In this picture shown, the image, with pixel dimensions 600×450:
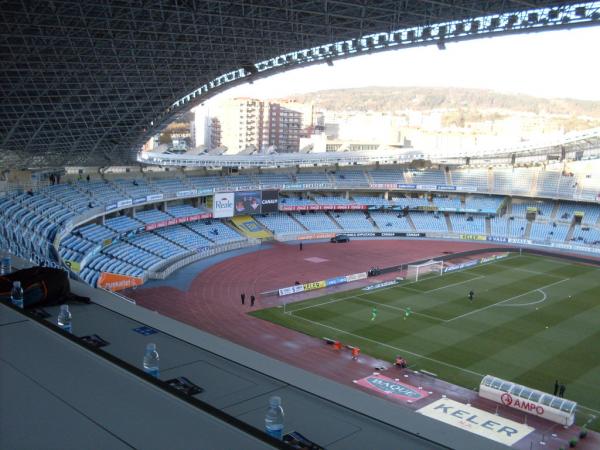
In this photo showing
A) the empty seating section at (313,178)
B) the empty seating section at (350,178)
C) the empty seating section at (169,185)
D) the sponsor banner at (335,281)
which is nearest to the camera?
the sponsor banner at (335,281)

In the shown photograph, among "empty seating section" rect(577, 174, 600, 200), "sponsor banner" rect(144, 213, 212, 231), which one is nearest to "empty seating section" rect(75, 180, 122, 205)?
"sponsor banner" rect(144, 213, 212, 231)

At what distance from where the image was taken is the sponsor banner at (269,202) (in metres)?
60.1

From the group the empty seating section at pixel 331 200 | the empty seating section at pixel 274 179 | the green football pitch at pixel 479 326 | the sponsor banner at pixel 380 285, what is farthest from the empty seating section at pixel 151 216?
the empty seating section at pixel 331 200

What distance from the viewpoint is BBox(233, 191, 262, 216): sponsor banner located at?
5738 centimetres

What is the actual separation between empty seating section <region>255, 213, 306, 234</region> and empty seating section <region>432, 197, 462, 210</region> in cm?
1825

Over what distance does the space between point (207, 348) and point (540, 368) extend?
23334 mm

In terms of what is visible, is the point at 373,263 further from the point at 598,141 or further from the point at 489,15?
the point at 598,141

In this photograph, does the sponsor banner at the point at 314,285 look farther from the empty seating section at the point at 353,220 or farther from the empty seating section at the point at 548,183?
the empty seating section at the point at 548,183

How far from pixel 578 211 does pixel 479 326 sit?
38.9m

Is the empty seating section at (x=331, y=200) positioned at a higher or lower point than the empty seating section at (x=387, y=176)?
lower

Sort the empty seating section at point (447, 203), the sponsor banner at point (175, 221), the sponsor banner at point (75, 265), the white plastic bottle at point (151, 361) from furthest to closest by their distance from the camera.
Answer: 1. the empty seating section at point (447, 203)
2. the sponsor banner at point (175, 221)
3. the sponsor banner at point (75, 265)
4. the white plastic bottle at point (151, 361)

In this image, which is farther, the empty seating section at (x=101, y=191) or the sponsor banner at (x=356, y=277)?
the empty seating section at (x=101, y=191)

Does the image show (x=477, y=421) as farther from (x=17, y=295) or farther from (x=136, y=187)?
(x=136, y=187)

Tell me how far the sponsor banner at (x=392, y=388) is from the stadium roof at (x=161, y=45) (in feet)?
53.5
